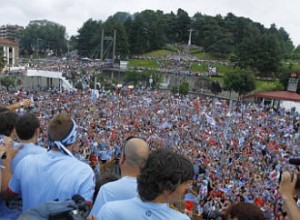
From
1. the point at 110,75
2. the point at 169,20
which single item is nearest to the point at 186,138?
the point at 110,75

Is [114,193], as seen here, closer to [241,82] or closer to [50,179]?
[50,179]

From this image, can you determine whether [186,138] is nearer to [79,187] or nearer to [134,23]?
[79,187]

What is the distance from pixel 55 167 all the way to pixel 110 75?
57707 millimetres

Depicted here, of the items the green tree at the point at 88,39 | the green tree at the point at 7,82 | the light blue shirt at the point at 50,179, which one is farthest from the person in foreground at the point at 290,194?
the green tree at the point at 88,39

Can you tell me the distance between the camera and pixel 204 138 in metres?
15.9

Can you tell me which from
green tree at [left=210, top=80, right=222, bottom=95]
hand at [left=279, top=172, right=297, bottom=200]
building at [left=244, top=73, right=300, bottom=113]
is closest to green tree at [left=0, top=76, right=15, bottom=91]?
green tree at [left=210, top=80, right=222, bottom=95]

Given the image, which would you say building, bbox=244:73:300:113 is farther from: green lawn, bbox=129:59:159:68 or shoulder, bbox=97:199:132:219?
shoulder, bbox=97:199:132:219

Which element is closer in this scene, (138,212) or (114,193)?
(138,212)

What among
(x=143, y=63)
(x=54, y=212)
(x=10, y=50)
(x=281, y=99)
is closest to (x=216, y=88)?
(x=281, y=99)

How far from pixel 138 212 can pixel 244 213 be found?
778 millimetres

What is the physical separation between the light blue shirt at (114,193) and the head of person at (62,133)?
373mm

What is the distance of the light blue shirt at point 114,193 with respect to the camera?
217cm

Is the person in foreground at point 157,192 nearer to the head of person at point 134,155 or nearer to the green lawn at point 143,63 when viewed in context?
the head of person at point 134,155

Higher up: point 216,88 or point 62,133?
point 62,133
